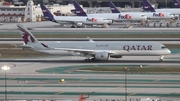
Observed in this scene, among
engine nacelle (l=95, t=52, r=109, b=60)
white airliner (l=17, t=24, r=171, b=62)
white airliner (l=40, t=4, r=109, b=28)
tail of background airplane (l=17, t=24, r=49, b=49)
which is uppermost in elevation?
tail of background airplane (l=17, t=24, r=49, b=49)

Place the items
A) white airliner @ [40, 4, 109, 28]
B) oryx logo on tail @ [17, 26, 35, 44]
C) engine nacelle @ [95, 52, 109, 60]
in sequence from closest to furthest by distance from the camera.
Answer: engine nacelle @ [95, 52, 109, 60]
oryx logo on tail @ [17, 26, 35, 44]
white airliner @ [40, 4, 109, 28]

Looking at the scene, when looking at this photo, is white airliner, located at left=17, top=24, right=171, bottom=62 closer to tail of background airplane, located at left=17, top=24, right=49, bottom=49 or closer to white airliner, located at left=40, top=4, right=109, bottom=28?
tail of background airplane, located at left=17, top=24, right=49, bottom=49

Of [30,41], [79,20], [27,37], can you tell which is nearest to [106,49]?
[30,41]

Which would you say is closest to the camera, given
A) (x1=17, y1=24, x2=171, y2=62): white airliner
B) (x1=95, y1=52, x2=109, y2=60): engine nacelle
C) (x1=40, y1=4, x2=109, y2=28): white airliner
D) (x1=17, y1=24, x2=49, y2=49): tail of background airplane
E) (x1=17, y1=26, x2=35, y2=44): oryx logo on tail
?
(x1=95, y1=52, x2=109, y2=60): engine nacelle

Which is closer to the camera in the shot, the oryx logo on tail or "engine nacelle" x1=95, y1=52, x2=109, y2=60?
"engine nacelle" x1=95, y1=52, x2=109, y2=60

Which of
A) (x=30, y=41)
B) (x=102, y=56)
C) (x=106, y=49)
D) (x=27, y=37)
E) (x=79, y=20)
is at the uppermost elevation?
(x=27, y=37)

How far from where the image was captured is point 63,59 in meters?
87.8

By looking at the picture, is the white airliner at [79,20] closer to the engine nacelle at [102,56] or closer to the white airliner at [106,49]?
the white airliner at [106,49]

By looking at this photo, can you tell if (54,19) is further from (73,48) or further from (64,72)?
(64,72)

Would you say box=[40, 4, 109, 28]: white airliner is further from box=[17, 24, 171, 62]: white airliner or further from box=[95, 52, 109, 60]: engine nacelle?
box=[95, 52, 109, 60]: engine nacelle

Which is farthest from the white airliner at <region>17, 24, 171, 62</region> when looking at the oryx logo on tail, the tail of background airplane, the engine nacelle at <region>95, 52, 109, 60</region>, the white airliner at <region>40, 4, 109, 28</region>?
the white airliner at <region>40, 4, 109, 28</region>

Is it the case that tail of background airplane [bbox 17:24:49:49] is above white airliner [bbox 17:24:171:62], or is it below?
above

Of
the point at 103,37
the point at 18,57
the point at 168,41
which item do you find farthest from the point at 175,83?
the point at 103,37

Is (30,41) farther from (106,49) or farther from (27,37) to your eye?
A: (106,49)
